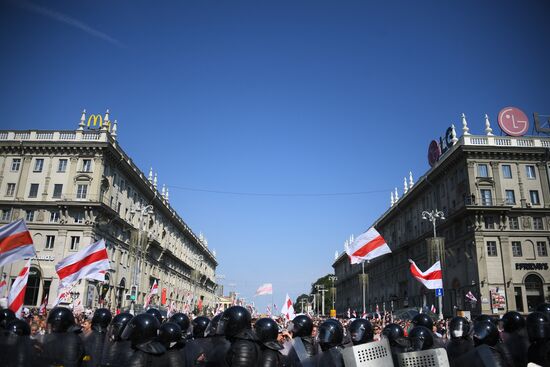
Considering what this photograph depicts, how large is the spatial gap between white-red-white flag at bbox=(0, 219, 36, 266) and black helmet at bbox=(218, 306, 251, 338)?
1072cm

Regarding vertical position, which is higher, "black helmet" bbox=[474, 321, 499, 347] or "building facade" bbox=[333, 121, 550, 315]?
"building facade" bbox=[333, 121, 550, 315]

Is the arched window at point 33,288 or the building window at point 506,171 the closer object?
the arched window at point 33,288

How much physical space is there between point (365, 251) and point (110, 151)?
117 ft

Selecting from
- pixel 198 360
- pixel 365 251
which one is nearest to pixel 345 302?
pixel 365 251

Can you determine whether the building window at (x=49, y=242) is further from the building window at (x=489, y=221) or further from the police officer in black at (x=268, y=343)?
the police officer in black at (x=268, y=343)

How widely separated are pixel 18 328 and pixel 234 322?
3634mm

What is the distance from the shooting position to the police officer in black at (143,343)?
16.1 feet

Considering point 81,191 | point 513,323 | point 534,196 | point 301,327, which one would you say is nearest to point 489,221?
point 534,196

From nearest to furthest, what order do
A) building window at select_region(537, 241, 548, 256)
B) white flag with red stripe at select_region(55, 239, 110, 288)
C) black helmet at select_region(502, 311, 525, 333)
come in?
black helmet at select_region(502, 311, 525, 333) < white flag with red stripe at select_region(55, 239, 110, 288) < building window at select_region(537, 241, 548, 256)

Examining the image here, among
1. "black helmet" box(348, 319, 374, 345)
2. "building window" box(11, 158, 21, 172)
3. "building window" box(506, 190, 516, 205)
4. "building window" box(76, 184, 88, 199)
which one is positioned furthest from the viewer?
"building window" box(11, 158, 21, 172)

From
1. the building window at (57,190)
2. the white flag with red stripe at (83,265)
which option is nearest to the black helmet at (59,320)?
the white flag with red stripe at (83,265)

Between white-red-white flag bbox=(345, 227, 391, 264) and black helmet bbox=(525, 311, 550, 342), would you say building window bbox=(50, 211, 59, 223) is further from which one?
black helmet bbox=(525, 311, 550, 342)

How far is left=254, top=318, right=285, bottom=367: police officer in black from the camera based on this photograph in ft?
16.6

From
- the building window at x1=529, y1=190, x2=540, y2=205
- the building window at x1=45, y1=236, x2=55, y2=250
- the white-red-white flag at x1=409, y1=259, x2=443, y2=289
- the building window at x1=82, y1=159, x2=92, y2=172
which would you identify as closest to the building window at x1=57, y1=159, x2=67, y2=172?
the building window at x1=82, y1=159, x2=92, y2=172
